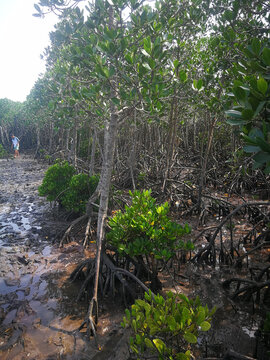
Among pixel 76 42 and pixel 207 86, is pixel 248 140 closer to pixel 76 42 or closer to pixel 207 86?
pixel 76 42

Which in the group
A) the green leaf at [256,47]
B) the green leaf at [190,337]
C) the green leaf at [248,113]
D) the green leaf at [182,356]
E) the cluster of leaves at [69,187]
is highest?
the green leaf at [256,47]

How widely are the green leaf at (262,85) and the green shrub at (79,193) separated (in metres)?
4.77

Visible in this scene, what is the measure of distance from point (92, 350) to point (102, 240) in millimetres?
1270

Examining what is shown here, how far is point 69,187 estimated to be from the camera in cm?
597

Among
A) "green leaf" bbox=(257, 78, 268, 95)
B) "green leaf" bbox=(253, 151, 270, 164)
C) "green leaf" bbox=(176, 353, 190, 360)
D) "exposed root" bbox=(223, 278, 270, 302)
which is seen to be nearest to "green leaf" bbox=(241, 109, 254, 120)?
"green leaf" bbox=(257, 78, 268, 95)

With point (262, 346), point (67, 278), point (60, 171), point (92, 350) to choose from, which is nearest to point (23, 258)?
point (67, 278)

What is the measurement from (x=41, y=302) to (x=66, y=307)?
350 mm

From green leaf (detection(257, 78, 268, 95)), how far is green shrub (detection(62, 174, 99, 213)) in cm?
477

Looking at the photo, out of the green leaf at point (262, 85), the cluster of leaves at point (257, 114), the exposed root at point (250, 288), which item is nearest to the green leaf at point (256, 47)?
the cluster of leaves at point (257, 114)

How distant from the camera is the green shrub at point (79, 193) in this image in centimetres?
578

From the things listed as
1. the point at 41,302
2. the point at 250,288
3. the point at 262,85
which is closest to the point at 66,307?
the point at 41,302

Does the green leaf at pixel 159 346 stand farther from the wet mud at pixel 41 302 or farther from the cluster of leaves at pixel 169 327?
the wet mud at pixel 41 302

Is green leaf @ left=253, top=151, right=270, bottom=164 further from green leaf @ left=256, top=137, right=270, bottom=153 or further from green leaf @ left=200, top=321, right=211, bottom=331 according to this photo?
green leaf @ left=200, top=321, right=211, bottom=331

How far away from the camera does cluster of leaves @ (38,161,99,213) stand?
5797 millimetres
